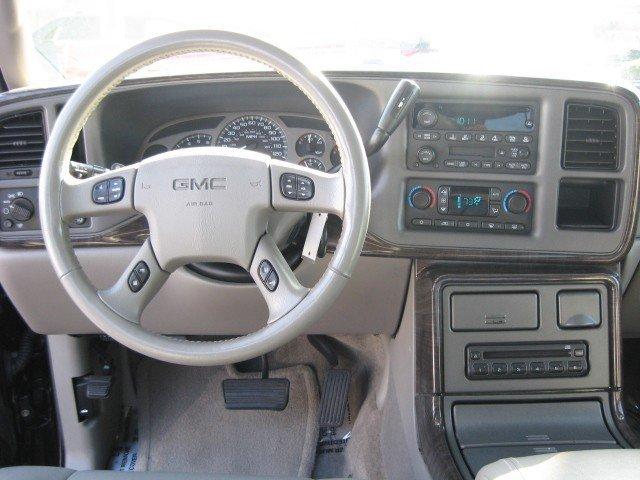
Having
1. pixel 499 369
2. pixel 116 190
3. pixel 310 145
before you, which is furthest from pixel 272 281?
pixel 499 369

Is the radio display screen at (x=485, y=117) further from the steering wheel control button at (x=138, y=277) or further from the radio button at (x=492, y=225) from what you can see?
the steering wheel control button at (x=138, y=277)

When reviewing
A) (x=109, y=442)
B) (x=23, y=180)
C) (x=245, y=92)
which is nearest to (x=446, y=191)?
(x=245, y=92)

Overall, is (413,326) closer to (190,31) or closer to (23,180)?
(190,31)

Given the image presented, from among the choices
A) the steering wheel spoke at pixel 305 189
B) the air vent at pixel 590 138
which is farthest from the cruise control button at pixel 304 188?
the air vent at pixel 590 138

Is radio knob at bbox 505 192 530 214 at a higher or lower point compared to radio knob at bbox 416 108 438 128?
lower

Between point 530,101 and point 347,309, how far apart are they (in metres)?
0.75

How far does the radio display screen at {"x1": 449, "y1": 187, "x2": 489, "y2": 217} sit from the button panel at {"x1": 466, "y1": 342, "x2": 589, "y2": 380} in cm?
37

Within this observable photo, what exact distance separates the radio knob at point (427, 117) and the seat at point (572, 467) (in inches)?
32.6

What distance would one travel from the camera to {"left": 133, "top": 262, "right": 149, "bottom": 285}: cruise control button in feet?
4.27

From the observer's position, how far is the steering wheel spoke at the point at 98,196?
1.28 metres

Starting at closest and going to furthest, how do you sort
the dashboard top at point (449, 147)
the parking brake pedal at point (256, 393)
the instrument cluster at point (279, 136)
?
the dashboard top at point (449, 147) < the instrument cluster at point (279, 136) < the parking brake pedal at point (256, 393)

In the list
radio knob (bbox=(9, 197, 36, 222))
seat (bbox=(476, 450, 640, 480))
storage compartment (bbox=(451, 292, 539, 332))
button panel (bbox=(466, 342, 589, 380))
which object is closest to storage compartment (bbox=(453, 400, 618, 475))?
button panel (bbox=(466, 342, 589, 380))

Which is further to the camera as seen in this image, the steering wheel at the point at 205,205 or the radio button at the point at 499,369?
the radio button at the point at 499,369

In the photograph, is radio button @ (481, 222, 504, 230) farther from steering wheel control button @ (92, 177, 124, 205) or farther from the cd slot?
steering wheel control button @ (92, 177, 124, 205)
